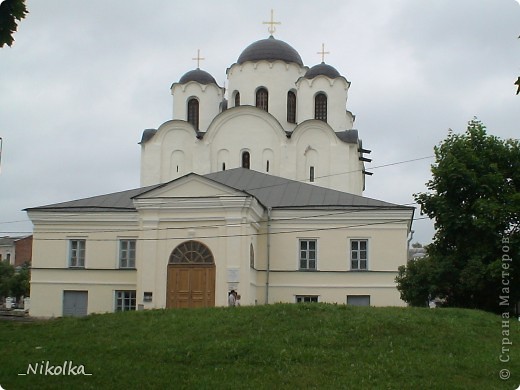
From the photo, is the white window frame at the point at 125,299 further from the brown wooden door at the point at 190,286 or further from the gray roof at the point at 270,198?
the brown wooden door at the point at 190,286

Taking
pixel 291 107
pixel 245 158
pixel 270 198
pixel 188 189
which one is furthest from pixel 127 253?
pixel 291 107

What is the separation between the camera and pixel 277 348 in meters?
15.1

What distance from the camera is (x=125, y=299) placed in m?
29.8

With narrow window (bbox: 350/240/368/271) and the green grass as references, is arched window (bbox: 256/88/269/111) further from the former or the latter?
the green grass

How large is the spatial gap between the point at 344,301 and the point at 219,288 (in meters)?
4.95

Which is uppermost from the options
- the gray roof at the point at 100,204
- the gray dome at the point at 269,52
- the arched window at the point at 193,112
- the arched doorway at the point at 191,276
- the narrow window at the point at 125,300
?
the gray dome at the point at 269,52

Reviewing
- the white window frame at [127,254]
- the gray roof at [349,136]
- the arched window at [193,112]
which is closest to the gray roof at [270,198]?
the white window frame at [127,254]

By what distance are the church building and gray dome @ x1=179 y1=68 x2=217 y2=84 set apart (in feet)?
19.0

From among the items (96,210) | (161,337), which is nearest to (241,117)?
(96,210)

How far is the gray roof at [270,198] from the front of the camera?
2950 cm

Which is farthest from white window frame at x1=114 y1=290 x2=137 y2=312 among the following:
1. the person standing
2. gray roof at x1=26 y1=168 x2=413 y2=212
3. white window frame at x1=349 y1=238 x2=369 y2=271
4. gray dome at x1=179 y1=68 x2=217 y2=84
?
gray dome at x1=179 y1=68 x2=217 y2=84

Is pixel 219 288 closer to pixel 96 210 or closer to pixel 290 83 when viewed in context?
pixel 96 210

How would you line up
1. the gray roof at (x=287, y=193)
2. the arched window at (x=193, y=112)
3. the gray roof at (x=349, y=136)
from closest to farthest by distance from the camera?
1. the gray roof at (x=287, y=193)
2. the gray roof at (x=349, y=136)
3. the arched window at (x=193, y=112)

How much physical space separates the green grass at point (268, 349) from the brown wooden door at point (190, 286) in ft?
23.4
